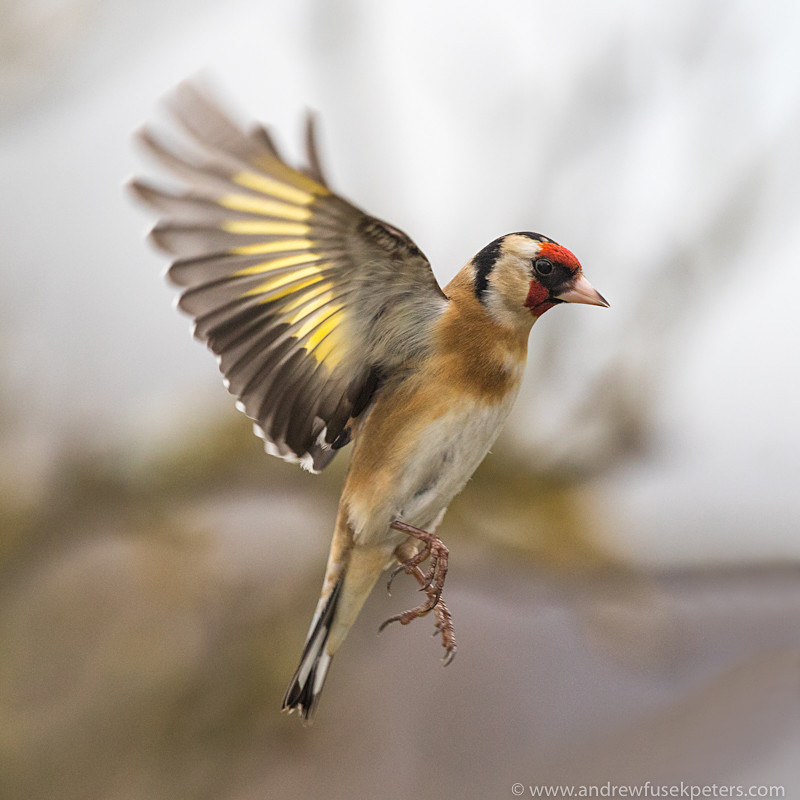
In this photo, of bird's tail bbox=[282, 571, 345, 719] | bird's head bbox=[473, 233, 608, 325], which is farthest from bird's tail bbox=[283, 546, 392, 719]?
bird's head bbox=[473, 233, 608, 325]

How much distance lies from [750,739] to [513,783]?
421 mm

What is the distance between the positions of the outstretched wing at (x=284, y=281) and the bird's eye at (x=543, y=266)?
0.06 meters

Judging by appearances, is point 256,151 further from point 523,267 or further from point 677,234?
point 677,234

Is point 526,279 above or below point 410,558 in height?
above

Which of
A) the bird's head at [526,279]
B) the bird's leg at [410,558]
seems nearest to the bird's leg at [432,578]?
the bird's leg at [410,558]

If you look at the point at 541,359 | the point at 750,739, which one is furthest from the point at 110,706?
the point at 750,739

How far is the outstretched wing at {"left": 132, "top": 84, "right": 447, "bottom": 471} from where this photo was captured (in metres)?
0.41

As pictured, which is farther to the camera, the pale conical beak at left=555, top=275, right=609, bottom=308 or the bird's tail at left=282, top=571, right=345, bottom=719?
the bird's tail at left=282, top=571, right=345, bottom=719

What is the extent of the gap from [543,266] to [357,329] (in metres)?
0.12

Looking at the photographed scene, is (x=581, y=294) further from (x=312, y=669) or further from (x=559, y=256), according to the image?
(x=312, y=669)

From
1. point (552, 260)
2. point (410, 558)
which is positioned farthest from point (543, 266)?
point (410, 558)

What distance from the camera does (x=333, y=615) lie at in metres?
0.61

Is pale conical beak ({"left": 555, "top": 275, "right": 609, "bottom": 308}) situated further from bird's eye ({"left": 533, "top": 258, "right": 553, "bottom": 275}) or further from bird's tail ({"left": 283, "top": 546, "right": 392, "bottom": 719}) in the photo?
bird's tail ({"left": 283, "top": 546, "right": 392, "bottom": 719})

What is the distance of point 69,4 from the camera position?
1244mm
